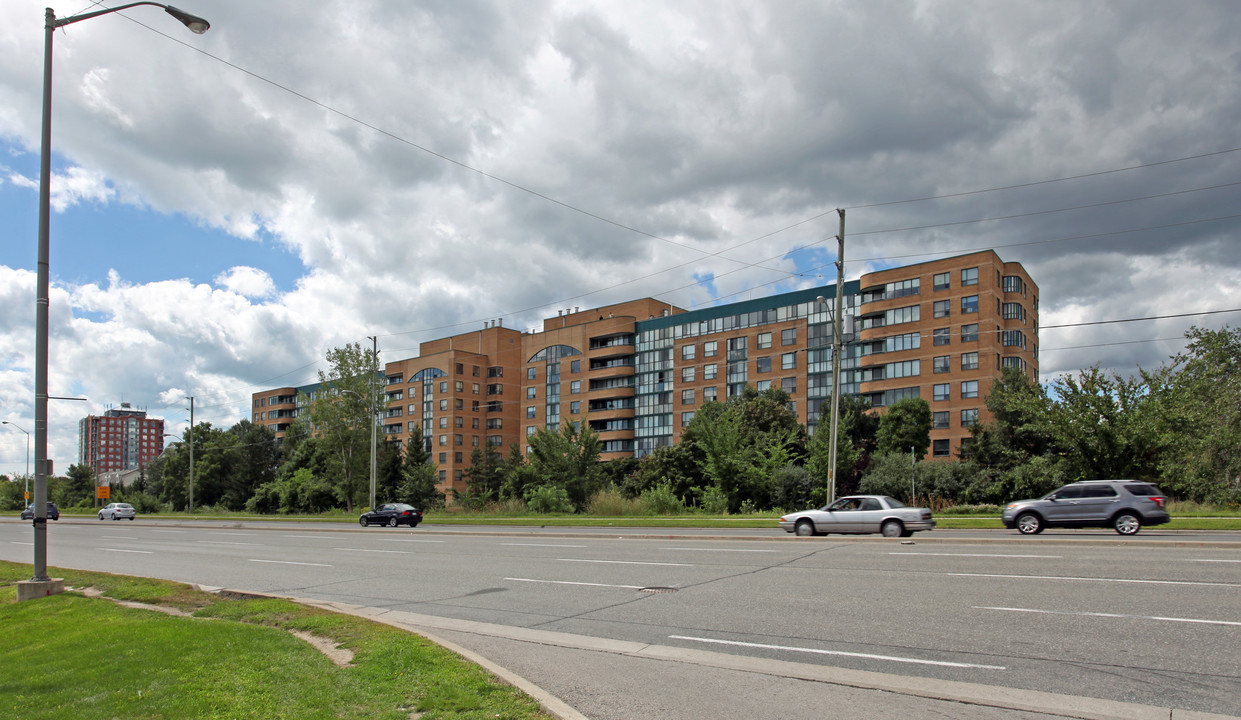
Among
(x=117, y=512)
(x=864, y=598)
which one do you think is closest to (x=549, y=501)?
(x=864, y=598)

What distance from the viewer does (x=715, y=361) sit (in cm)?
9412

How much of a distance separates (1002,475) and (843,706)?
5174cm

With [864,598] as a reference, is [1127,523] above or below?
below

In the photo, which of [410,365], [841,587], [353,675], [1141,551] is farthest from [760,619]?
[410,365]

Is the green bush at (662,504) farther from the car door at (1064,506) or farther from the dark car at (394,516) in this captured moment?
the car door at (1064,506)

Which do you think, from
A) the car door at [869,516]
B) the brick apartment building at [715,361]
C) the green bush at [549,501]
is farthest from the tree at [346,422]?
the car door at [869,516]

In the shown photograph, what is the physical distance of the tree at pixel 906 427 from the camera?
6756 centimetres

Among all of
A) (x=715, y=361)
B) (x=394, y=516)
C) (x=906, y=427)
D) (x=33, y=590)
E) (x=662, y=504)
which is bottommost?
(x=394, y=516)

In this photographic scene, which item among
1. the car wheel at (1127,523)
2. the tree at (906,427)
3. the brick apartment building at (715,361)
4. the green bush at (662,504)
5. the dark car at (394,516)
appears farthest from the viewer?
the brick apartment building at (715,361)

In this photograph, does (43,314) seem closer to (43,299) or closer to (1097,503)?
(43,299)

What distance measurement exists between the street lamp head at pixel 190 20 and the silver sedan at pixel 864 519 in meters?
18.8

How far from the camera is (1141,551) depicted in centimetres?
1500

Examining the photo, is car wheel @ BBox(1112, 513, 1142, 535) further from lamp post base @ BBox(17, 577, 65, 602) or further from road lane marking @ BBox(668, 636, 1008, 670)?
lamp post base @ BBox(17, 577, 65, 602)

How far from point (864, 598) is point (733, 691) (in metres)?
4.95
